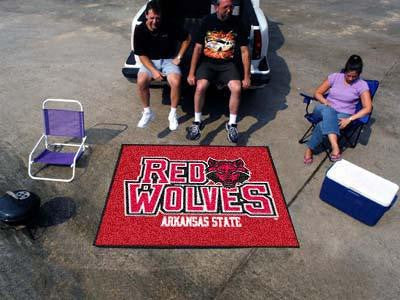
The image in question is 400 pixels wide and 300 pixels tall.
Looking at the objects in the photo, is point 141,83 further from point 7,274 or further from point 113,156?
point 7,274

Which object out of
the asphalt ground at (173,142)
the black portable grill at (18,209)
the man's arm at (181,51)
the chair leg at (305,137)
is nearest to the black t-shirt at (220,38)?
the man's arm at (181,51)

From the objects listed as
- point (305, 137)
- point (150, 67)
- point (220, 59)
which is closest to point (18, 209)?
point (150, 67)

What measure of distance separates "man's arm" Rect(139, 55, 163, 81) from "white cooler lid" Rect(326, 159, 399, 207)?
2.54 metres

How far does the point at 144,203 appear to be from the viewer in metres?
3.98

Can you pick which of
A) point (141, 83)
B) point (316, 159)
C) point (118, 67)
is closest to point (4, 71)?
point (118, 67)

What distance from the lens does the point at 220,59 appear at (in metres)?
4.97

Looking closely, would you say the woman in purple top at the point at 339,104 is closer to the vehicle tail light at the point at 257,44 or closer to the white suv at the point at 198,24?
the white suv at the point at 198,24

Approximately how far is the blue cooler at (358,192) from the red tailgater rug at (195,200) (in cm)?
58

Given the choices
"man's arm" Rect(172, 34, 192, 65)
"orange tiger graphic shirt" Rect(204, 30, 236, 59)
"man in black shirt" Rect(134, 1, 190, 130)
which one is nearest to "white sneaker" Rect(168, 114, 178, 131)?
"man in black shirt" Rect(134, 1, 190, 130)

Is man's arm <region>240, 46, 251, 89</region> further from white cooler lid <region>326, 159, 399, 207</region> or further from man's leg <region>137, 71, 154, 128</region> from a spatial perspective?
white cooler lid <region>326, 159, 399, 207</region>

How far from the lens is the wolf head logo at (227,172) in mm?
4340

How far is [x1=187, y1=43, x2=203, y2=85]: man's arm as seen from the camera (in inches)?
193

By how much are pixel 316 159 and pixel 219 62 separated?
74.0 inches

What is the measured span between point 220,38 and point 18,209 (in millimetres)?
3268
